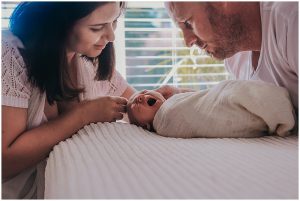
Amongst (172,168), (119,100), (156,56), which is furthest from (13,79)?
(156,56)

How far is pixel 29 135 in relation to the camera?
0.77m

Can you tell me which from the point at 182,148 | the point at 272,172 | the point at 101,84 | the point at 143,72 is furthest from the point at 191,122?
the point at 143,72

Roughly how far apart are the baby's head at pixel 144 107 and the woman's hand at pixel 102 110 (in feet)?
0.11

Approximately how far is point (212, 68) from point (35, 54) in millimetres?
1541

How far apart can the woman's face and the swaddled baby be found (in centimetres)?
23

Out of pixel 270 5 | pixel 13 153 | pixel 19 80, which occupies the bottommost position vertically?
pixel 13 153

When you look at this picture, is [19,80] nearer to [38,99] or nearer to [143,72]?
[38,99]

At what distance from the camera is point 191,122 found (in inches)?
30.6

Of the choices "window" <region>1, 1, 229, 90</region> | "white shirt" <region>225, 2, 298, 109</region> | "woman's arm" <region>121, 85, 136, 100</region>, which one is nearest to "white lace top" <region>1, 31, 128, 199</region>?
"woman's arm" <region>121, 85, 136, 100</region>

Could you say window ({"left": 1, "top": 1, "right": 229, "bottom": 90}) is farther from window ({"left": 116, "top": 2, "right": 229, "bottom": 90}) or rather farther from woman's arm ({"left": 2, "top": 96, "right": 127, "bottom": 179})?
woman's arm ({"left": 2, "top": 96, "right": 127, "bottom": 179})

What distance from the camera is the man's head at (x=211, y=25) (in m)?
0.95

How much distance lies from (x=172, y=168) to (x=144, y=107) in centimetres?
41

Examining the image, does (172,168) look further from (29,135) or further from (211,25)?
(211,25)

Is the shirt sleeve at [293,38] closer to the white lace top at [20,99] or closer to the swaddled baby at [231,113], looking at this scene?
the swaddled baby at [231,113]
